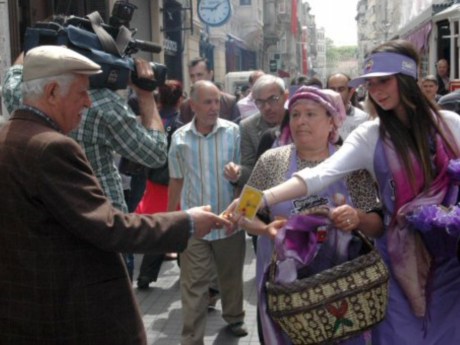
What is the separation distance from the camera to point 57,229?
2.32 m

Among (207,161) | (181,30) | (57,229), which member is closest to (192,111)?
(207,161)

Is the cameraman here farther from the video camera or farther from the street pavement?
the street pavement

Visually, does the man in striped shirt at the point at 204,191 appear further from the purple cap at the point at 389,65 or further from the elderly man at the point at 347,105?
the purple cap at the point at 389,65

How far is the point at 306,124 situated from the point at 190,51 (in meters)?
17.3

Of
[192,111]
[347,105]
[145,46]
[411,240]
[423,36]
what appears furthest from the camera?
[423,36]

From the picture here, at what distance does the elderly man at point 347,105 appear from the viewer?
6.03m

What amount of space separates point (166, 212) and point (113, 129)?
1.84ft

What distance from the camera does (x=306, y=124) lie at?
3.36 meters

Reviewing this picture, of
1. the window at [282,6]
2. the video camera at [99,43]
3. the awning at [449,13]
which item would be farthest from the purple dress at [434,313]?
the window at [282,6]

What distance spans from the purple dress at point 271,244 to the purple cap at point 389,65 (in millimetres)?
574

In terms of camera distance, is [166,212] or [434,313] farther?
[166,212]

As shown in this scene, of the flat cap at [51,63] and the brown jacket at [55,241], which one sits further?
the flat cap at [51,63]

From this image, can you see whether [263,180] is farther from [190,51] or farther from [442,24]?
[190,51]

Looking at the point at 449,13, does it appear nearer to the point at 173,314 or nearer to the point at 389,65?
the point at 173,314
